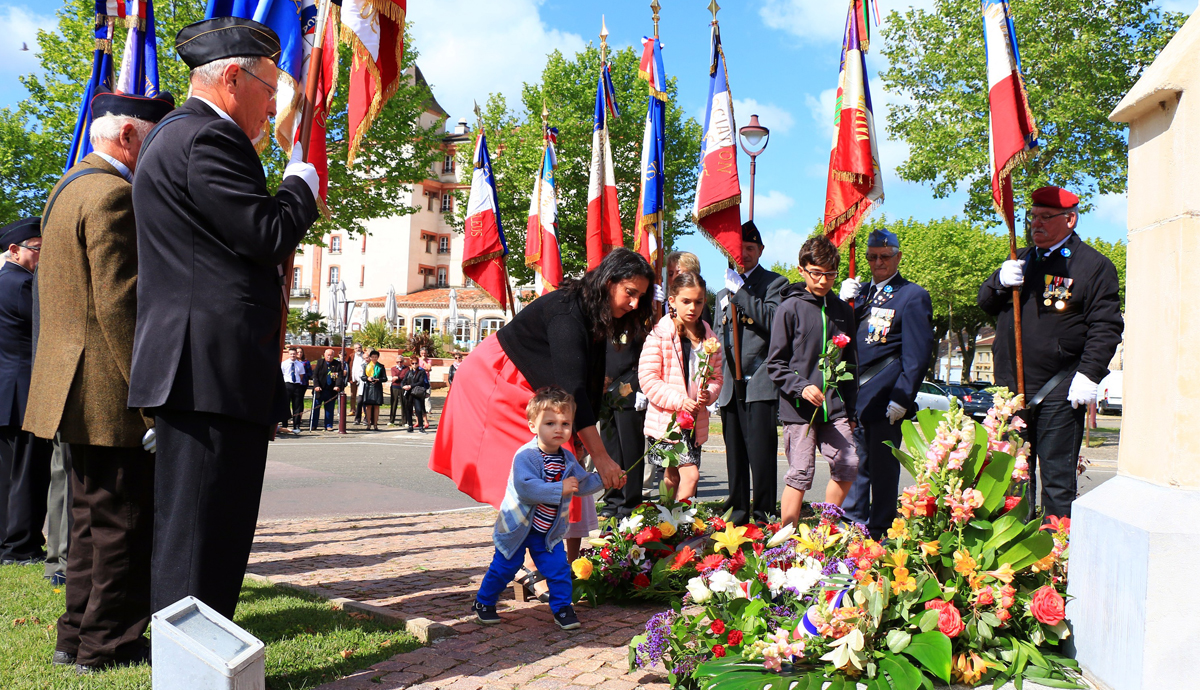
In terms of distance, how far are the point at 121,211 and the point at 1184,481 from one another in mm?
3845

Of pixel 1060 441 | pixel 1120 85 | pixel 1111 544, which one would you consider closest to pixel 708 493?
pixel 1060 441

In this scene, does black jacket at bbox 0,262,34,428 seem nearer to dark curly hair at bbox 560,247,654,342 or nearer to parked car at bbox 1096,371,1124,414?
dark curly hair at bbox 560,247,654,342

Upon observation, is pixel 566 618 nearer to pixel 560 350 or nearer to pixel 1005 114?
pixel 560 350

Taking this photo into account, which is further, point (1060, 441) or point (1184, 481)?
point (1060, 441)

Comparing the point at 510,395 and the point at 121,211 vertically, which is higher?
the point at 121,211

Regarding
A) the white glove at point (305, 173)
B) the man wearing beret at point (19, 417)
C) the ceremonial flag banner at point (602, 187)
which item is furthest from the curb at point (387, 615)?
the ceremonial flag banner at point (602, 187)

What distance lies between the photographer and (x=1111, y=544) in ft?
8.81

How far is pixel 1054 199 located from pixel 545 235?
6.47 metres

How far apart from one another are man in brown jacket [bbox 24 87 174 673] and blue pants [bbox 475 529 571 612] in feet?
4.68

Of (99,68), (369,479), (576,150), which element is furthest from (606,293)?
(576,150)

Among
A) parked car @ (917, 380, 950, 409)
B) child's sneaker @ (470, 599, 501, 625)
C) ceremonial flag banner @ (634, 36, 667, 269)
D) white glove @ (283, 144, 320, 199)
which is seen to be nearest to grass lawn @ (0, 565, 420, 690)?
child's sneaker @ (470, 599, 501, 625)

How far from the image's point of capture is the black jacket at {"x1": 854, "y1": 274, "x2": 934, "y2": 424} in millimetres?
5398

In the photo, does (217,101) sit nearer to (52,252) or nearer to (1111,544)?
(52,252)

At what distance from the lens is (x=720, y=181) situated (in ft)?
22.5
